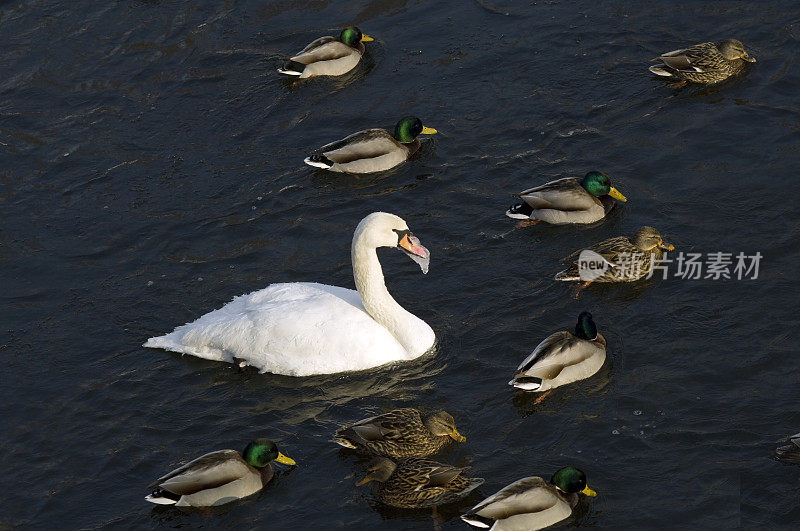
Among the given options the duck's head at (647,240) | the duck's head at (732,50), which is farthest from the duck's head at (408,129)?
the duck's head at (732,50)

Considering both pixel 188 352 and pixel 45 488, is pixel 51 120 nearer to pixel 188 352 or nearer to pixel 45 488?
pixel 188 352

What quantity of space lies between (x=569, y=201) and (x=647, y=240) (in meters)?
1.23

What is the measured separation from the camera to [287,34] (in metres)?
19.0

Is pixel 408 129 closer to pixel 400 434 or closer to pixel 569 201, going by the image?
pixel 569 201

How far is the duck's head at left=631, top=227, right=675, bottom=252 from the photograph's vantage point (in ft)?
43.2

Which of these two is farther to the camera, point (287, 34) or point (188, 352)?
point (287, 34)

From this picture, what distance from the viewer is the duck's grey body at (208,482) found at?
10227 mm

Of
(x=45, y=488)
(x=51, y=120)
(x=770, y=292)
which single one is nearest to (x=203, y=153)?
(x=51, y=120)

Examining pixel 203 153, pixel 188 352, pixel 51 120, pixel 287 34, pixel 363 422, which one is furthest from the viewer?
pixel 287 34

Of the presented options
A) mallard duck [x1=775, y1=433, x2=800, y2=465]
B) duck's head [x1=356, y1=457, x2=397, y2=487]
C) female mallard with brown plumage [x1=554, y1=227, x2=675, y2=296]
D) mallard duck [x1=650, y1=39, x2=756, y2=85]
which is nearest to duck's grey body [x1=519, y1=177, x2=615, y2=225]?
female mallard with brown plumage [x1=554, y1=227, x2=675, y2=296]

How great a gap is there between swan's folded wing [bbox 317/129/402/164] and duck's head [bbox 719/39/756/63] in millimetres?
5060

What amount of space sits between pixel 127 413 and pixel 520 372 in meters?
4.25

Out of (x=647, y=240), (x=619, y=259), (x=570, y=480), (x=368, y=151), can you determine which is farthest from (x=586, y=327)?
(x=368, y=151)

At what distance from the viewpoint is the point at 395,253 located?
47.3 ft
